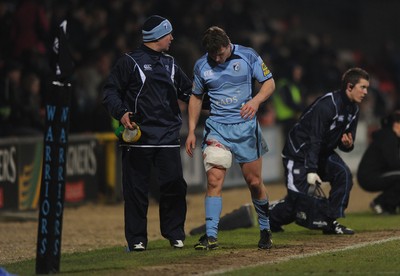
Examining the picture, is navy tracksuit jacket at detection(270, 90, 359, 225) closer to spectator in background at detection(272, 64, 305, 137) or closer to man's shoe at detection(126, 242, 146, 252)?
man's shoe at detection(126, 242, 146, 252)

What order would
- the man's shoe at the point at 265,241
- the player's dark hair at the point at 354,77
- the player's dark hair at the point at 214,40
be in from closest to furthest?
the player's dark hair at the point at 214,40
the man's shoe at the point at 265,241
the player's dark hair at the point at 354,77

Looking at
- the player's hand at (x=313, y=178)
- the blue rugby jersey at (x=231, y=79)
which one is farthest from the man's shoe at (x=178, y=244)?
the player's hand at (x=313, y=178)

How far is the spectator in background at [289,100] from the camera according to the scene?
72.7 feet

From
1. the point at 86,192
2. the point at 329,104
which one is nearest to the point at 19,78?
the point at 86,192

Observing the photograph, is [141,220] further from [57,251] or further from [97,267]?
[57,251]

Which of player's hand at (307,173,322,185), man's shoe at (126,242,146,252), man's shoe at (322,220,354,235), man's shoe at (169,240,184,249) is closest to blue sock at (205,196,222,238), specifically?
man's shoe at (169,240,184,249)

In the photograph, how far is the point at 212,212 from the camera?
434 inches

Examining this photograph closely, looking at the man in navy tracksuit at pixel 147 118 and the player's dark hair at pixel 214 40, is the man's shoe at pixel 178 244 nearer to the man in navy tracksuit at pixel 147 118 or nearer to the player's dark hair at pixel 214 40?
the man in navy tracksuit at pixel 147 118

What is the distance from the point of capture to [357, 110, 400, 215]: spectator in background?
15.5 metres

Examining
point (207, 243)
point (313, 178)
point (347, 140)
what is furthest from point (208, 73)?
point (347, 140)

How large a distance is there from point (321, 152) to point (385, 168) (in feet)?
9.84

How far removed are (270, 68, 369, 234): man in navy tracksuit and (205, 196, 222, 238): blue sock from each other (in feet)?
6.03

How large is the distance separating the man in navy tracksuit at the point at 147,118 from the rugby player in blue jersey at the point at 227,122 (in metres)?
0.30

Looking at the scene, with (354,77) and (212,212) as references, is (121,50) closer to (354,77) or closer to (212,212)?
(354,77)
